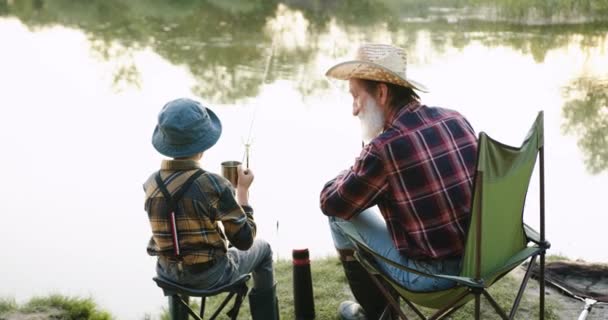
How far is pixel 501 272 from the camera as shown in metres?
2.30

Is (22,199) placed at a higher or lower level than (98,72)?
lower

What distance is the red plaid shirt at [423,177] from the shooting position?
2.18 metres

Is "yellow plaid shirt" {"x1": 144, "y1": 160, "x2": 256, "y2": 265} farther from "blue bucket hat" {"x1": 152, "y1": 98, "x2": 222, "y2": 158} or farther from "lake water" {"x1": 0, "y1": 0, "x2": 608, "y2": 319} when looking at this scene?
"lake water" {"x1": 0, "y1": 0, "x2": 608, "y2": 319}

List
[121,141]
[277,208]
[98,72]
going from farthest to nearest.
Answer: [98,72]
[121,141]
[277,208]

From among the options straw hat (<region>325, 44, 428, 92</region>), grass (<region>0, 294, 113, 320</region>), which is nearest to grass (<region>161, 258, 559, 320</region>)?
grass (<region>0, 294, 113, 320</region>)

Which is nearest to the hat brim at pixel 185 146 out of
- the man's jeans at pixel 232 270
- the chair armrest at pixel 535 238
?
the man's jeans at pixel 232 270

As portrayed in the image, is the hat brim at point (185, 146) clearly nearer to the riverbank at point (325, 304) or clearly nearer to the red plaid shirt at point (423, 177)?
the red plaid shirt at point (423, 177)

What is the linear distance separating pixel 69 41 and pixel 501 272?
30.5 feet

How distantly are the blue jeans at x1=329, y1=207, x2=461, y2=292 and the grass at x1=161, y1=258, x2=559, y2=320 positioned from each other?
56 centimetres

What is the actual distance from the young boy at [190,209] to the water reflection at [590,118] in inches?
152

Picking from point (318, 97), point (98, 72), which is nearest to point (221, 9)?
point (98, 72)

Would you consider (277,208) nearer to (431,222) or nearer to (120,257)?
(120,257)

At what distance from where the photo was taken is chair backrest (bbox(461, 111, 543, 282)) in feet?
6.59

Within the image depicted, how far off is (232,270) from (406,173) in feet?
2.22
